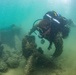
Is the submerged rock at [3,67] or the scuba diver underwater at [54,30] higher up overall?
the scuba diver underwater at [54,30]

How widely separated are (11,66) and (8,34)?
6.44 metres

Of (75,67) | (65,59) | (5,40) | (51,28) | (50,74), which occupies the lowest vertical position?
(50,74)

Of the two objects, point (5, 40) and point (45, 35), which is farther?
point (5, 40)

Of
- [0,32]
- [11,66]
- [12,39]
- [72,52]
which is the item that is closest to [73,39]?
[72,52]

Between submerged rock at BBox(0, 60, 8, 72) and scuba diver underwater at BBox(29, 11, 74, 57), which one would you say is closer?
submerged rock at BBox(0, 60, 8, 72)

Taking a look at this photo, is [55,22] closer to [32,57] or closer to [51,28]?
[51,28]

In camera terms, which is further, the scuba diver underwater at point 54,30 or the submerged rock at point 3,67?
the scuba diver underwater at point 54,30

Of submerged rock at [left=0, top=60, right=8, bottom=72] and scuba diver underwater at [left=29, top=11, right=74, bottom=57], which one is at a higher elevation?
scuba diver underwater at [left=29, top=11, right=74, bottom=57]

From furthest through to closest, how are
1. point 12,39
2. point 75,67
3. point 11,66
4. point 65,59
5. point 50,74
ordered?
point 12,39
point 65,59
point 11,66
point 75,67
point 50,74

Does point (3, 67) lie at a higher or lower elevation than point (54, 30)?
lower

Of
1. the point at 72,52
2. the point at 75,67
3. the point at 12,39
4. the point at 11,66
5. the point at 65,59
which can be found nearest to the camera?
the point at 75,67

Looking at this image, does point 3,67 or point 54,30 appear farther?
point 54,30

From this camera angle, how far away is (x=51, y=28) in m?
9.16

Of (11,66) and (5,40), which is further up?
(5,40)
